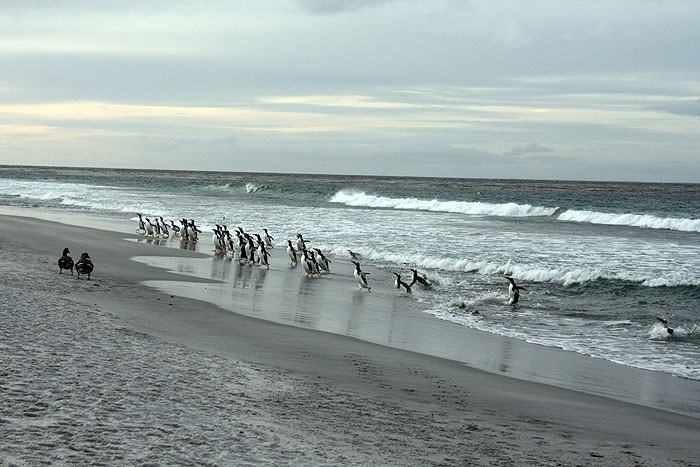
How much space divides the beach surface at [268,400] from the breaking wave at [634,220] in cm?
3187

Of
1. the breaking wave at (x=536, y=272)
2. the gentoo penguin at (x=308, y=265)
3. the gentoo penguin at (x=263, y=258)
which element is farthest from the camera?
the gentoo penguin at (x=263, y=258)

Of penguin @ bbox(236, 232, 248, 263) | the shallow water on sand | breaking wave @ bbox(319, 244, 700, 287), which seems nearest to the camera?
the shallow water on sand

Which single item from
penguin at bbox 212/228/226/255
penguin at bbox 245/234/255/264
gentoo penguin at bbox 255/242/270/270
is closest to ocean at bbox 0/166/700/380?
penguin at bbox 212/228/226/255

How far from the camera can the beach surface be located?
4918 millimetres

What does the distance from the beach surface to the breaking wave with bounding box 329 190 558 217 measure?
40.3 m

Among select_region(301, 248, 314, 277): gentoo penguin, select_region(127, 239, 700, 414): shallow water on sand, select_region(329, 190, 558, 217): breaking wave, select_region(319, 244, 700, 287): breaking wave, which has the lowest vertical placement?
select_region(127, 239, 700, 414): shallow water on sand

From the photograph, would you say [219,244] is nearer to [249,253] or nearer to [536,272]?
[249,253]

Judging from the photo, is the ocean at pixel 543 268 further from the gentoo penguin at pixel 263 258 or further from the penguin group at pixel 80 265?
the penguin group at pixel 80 265

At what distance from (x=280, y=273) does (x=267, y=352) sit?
9617mm

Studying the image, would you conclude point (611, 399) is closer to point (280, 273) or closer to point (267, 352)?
point (267, 352)

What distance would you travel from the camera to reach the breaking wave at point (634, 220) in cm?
3781

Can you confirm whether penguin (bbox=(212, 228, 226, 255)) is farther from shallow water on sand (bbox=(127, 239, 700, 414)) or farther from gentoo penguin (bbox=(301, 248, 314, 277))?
gentoo penguin (bbox=(301, 248, 314, 277))

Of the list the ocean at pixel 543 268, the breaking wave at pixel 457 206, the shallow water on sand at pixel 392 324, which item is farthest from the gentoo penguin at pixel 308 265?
the breaking wave at pixel 457 206

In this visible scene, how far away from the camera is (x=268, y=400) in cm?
630
